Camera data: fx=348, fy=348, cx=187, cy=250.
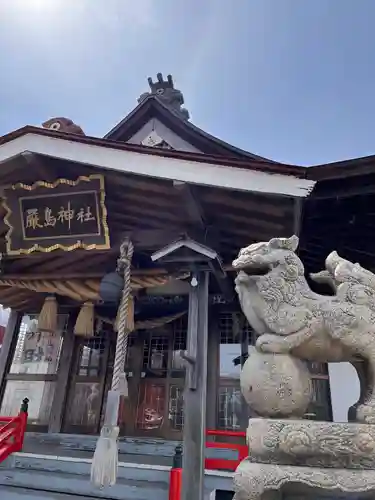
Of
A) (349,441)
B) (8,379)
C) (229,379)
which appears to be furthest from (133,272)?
(8,379)

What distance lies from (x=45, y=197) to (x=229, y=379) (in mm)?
4320

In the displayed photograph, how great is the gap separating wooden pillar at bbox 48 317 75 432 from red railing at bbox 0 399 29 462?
2.84 feet

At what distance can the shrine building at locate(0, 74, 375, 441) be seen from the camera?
4.17m

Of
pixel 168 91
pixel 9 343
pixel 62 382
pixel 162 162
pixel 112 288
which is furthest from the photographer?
pixel 168 91

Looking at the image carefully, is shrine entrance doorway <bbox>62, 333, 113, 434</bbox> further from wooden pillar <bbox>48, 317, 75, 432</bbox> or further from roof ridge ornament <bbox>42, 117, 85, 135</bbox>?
roof ridge ornament <bbox>42, 117, 85, 135</bbox>

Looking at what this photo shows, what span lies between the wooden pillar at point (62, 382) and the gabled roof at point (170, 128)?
15.7 ft

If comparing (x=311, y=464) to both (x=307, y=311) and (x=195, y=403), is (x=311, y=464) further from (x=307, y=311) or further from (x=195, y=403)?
(x=195, y=403)

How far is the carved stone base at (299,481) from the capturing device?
1767 mm

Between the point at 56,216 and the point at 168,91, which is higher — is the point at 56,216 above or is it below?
below

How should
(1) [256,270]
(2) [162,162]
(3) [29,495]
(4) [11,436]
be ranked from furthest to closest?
(4) [11,436]
(3) [29,495]
(2) [162,162]
(1) [256,270]

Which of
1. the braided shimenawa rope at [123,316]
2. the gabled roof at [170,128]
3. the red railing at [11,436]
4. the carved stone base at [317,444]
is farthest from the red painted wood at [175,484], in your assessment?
the gabled roof at [170,128]

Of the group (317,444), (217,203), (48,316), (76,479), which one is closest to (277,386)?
(317,444)

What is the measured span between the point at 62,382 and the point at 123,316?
378 cm

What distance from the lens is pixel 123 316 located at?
408 cm
